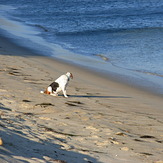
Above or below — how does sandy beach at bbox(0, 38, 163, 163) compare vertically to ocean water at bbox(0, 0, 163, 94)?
below

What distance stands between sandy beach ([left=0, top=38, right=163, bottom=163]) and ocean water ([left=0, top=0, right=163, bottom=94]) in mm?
2485

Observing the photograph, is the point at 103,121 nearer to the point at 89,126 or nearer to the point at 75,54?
the point at 89,126

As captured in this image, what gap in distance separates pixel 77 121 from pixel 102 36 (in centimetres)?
1832

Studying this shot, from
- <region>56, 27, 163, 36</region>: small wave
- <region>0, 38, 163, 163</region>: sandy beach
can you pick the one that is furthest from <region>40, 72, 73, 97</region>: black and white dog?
<region>56, 27, 163, 36</region>: small wave

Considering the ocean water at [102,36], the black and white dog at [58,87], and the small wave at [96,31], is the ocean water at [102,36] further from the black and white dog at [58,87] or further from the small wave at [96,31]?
the black and white dog at [58,87]

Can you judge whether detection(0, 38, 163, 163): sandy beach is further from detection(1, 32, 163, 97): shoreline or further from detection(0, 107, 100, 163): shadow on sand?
detection(1, 32, 163, 97): shoreline

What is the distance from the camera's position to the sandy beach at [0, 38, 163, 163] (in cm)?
596

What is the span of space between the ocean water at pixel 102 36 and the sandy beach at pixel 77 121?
2.49m

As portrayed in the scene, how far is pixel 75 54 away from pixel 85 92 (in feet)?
27.2

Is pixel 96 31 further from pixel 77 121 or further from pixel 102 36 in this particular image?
pixel 77 121

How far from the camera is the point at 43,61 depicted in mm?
17156

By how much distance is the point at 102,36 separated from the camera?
26.0 meters

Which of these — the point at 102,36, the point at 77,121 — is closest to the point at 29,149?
the point at 77,121

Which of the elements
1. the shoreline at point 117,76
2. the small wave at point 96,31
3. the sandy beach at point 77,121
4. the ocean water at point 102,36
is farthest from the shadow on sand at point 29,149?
the small wave at point 96,31
